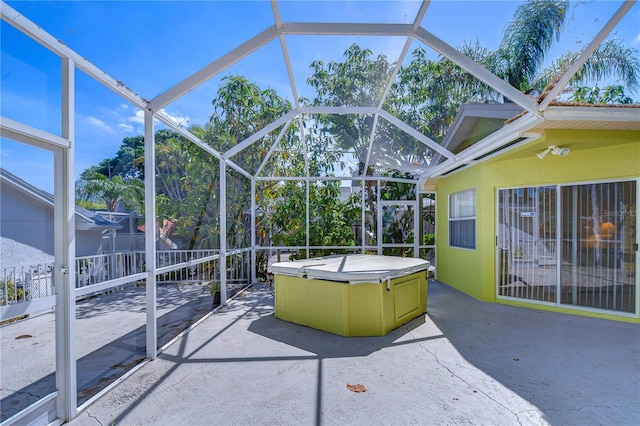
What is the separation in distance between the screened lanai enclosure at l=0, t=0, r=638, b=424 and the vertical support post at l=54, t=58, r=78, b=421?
0.01 metres

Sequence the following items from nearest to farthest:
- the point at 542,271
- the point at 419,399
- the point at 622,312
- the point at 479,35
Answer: the point at 419,399, the point at 479,35, the point at 622,312, the point at 542,271

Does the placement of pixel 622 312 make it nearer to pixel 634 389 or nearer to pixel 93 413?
pixel 634 389

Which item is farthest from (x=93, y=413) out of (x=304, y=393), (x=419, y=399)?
(x=419, y=399)

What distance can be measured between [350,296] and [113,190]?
112 inches

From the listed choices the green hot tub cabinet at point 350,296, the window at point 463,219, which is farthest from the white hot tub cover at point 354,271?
the window at point 463,219

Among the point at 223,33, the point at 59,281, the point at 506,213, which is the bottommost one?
the point at 59,281

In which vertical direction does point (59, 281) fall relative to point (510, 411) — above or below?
above

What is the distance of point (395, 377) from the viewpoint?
2.75 meters

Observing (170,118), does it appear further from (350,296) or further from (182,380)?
(350,296)

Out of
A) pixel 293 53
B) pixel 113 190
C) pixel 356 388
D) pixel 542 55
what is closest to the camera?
pixel 356 388

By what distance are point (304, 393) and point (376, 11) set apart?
12.5 feet

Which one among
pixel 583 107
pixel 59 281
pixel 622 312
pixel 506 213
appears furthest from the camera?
pixel 506 213

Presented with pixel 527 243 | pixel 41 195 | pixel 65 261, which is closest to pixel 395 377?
pixel 65 261

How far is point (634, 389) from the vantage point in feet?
8.20
